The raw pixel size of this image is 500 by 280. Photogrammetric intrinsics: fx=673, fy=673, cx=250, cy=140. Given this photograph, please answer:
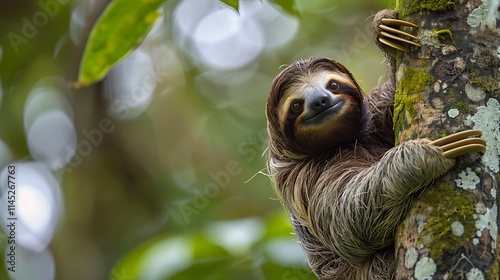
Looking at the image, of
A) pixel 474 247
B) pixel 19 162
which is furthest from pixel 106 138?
pixel 474 247

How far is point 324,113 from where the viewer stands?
6.06 metres

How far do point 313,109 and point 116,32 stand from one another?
257 centimetres

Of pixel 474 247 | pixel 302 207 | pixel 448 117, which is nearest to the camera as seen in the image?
pixel 474 247

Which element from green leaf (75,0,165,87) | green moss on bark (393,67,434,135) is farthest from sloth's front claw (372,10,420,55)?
green leaf (75,0,165,87)

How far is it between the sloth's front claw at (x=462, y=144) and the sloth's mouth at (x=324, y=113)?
191 centimetres

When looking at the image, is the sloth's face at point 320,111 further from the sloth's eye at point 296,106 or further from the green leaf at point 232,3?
the green leaf at point 232,3

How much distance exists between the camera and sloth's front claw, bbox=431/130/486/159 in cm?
399

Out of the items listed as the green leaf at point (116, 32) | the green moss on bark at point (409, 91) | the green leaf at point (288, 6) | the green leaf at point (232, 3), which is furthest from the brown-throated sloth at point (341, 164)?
the green leaf at point (116, 32)

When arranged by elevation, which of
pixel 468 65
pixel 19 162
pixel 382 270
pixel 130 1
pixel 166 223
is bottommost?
pixel 166 223

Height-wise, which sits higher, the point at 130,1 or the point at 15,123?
the point at 130,1

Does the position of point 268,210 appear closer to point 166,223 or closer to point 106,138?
point 166,223

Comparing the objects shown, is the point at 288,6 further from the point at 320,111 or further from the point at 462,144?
the point at 320,111

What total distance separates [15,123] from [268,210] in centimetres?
457

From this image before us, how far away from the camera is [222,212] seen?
37.9 ft
